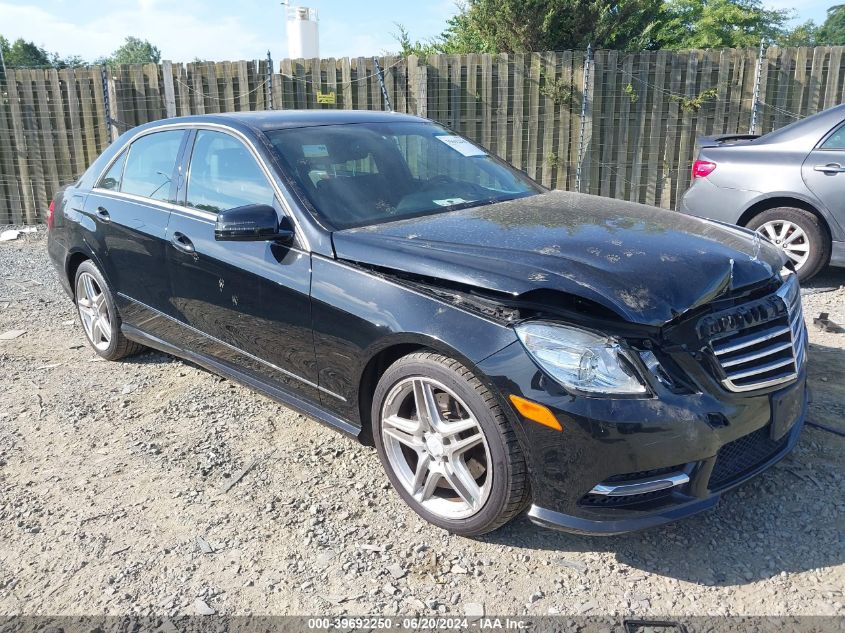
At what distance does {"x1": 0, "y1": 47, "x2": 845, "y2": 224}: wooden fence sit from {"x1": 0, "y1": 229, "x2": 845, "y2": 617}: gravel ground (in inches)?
250

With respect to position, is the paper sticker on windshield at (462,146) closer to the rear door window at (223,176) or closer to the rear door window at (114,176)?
the rear door window at (223,176)

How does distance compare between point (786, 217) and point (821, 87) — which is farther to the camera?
point (821, 87)

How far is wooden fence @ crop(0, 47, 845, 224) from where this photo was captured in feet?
31.4

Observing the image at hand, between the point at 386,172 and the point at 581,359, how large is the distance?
179 cm

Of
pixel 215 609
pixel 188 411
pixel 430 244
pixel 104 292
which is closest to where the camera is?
pixel 215 609

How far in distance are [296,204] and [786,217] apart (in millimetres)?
4670

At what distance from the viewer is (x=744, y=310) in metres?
2.78

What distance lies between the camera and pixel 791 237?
20.0 ft

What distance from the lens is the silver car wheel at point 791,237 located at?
6.06 meters

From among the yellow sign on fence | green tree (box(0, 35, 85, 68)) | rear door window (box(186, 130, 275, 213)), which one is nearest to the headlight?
rear door window (box(186, 130, 275, 213))

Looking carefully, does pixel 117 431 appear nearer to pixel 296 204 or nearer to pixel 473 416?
pixel 296 204

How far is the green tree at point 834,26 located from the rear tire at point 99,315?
84.9m

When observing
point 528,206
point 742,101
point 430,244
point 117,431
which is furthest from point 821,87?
point 117,431

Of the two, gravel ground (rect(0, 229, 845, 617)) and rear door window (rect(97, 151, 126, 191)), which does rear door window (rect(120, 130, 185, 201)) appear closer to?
rear door window (rect(97, 151, 126, 191))
